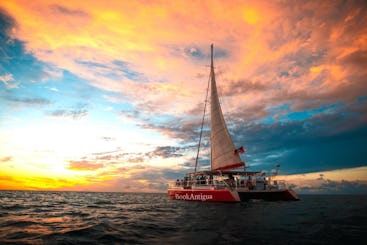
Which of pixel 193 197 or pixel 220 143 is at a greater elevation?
pixel 220 143

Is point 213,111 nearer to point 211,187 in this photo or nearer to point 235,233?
point 211,187

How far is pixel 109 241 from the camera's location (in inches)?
401

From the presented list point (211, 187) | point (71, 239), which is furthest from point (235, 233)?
point (211, 187)

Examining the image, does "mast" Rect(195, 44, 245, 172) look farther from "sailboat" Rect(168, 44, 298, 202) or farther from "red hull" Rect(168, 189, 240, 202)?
"red hull" Rect(168, 189, 240, 202)

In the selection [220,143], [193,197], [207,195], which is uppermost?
[220,143]

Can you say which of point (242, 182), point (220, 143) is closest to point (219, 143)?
point (220, 143)

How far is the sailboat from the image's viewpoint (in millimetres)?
31703

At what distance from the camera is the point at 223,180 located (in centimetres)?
3266

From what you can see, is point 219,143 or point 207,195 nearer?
point 207,195

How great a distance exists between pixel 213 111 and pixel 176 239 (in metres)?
30.6

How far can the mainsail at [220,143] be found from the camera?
3544cm

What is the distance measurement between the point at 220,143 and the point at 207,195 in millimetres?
8117

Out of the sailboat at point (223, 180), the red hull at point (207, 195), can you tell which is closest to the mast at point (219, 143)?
the sailboat at point (223, 180)

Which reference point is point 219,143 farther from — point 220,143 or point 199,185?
point 199,185
